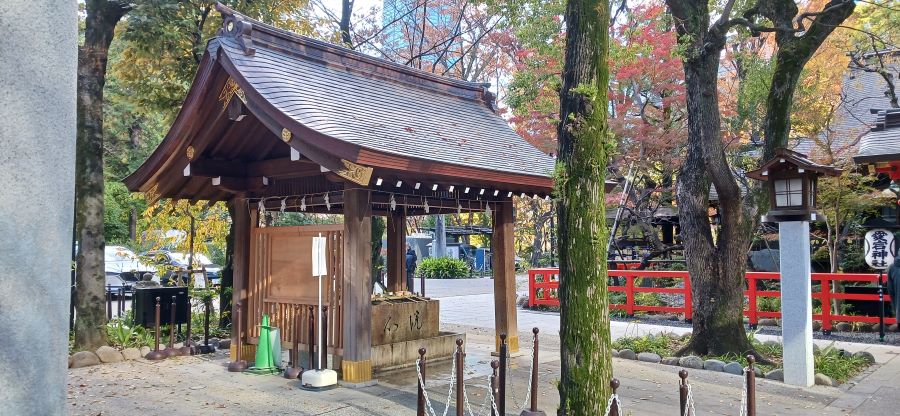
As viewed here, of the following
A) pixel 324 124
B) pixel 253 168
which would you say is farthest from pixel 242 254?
pixel 324 124

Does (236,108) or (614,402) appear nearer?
(614,402)

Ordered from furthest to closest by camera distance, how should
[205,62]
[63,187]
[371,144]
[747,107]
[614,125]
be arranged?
[614,125], [747,107], [205,62], [371,144], [63,187]

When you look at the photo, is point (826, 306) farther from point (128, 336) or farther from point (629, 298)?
point (128, 336)

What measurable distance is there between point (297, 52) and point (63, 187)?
814 centimetres

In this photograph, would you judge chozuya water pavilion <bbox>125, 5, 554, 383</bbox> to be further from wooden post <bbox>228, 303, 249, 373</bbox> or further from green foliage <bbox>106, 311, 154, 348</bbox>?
green foliage <bbox>106, 311, 154, 348</bbox>

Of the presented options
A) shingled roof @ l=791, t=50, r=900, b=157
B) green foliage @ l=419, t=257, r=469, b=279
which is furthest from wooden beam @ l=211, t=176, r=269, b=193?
green foliage @ l=419, t=257, r=469, b=279

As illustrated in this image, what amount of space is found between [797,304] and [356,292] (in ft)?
20.0

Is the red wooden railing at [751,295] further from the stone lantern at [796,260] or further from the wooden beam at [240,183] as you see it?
the wooden beam at [240,183]

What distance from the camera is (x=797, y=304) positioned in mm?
8711

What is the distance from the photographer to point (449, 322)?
16125 millimetres

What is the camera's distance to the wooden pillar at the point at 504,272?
10562 mm

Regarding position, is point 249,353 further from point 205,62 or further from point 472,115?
point 472,115

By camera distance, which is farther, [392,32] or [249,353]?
[392,32]

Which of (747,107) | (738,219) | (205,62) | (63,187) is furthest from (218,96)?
(747,107)
